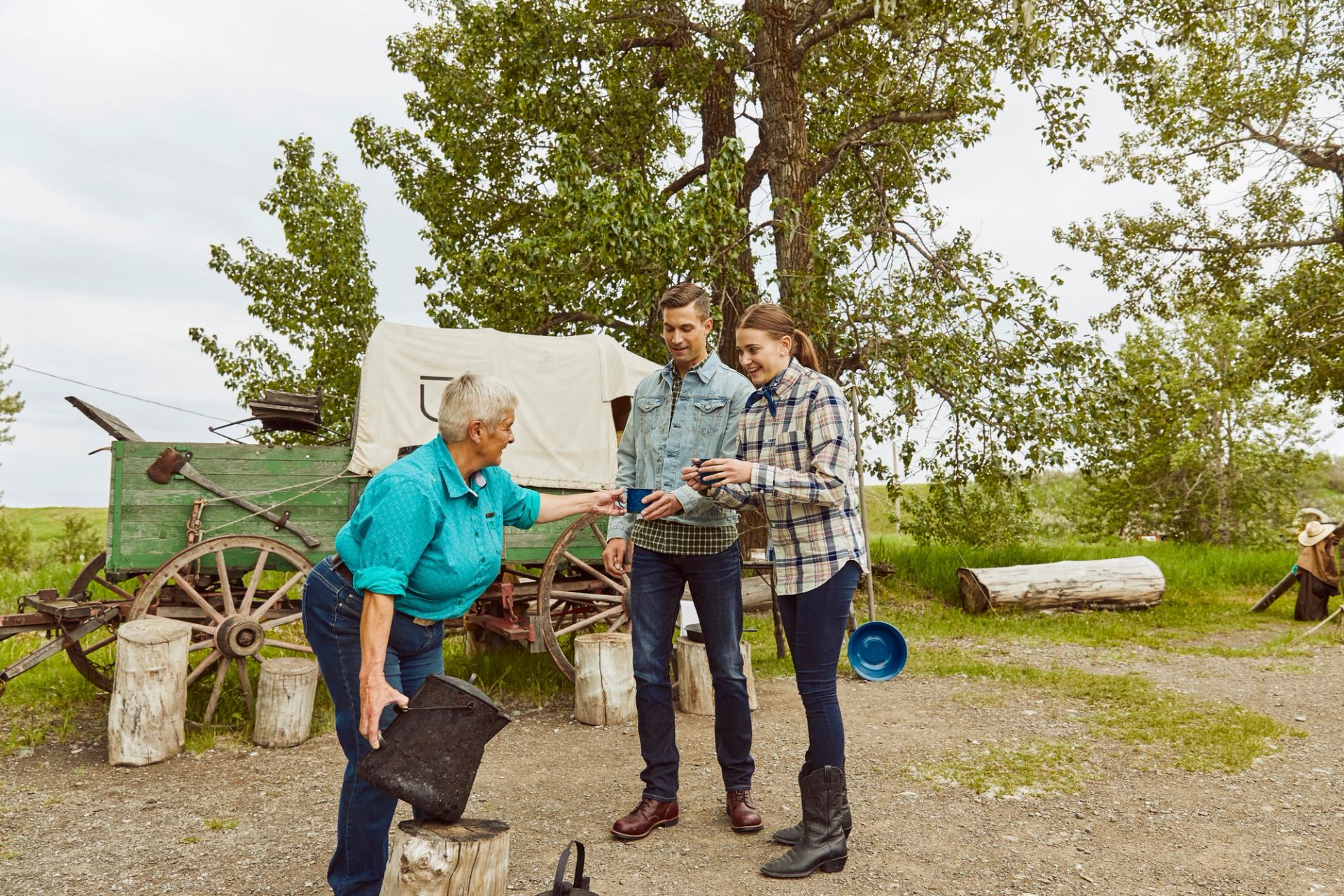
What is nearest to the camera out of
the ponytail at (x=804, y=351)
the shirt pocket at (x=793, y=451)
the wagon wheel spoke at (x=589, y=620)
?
the shirt pocket at (x=793, y=451)

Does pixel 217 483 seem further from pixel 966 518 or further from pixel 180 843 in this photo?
pixel 966 518

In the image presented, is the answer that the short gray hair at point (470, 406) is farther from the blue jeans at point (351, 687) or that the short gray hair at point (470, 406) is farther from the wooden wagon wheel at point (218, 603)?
the wooden wagon wheel at point (218, 603)

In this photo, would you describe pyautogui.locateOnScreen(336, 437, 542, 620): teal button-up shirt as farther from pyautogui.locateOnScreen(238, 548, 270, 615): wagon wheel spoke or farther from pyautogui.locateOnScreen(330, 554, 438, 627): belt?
pyautogui.locateOnScreen(238, 548, 270, 615): wagon wheel spoke

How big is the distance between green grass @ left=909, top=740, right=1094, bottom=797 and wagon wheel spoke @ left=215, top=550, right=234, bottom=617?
155 inches

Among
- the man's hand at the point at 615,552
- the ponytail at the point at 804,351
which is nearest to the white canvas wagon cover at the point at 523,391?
the man's hand at the point at 615,552

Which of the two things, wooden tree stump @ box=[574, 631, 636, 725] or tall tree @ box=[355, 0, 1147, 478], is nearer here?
wooden tree stump @ box=[574, 631, 636, 725]

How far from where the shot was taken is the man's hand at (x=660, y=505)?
335 centimetres

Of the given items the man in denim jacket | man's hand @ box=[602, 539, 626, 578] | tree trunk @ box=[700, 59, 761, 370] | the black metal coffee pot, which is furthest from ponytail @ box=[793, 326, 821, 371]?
tree trunk @ box=[700, 59, 761, 370]

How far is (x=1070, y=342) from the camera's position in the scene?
10.1 m

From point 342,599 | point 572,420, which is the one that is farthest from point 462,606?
point 572,420

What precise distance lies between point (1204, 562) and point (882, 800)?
1068cm

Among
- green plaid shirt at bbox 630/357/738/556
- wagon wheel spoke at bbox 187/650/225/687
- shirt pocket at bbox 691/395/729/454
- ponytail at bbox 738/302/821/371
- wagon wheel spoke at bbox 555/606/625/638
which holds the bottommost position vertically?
wagon wheel spoke at bbox 187/650/225/687

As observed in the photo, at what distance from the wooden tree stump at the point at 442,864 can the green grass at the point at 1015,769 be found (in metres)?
2.66

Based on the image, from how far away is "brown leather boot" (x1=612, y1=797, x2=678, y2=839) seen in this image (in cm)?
374
